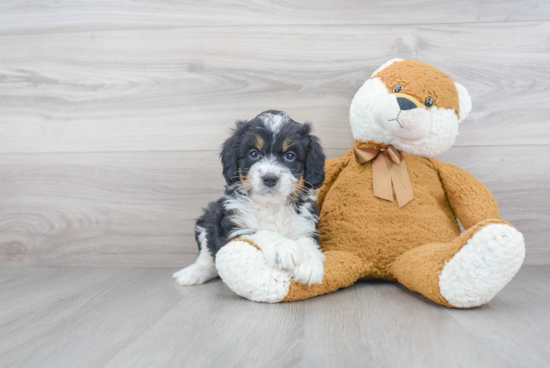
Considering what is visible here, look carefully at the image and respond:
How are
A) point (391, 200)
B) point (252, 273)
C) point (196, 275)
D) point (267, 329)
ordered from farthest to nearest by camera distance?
point (196, 275), point (391, 200), point (252, 273), point (267, 329)

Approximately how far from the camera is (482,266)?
3.73ft

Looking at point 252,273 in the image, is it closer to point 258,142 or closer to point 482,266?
point 258,142

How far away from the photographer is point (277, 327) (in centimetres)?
112

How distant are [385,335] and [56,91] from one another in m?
1.92

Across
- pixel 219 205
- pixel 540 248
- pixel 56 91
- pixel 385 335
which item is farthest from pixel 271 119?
pixel 540 248

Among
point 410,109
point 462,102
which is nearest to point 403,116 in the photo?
point 410,109

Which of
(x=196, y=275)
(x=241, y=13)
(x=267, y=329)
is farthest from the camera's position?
(x=241, y=13)

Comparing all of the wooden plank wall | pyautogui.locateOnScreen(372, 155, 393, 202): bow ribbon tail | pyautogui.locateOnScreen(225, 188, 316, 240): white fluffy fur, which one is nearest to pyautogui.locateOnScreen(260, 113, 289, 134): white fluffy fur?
pyautogui.locateOnScreen(225, 188, 316, 240): white fluffy fur

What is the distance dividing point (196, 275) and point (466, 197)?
1090 mm

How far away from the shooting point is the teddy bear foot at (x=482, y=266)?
1116 mm

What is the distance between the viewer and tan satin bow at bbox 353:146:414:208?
59.8 inches

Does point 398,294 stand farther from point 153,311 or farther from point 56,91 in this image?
point 56,91

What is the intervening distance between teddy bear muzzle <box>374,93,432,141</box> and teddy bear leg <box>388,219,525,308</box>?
1.41ft

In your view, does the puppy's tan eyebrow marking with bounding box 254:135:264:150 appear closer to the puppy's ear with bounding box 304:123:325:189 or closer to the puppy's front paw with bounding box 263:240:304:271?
the puppy's ear with bounding box 304:123:325:189
